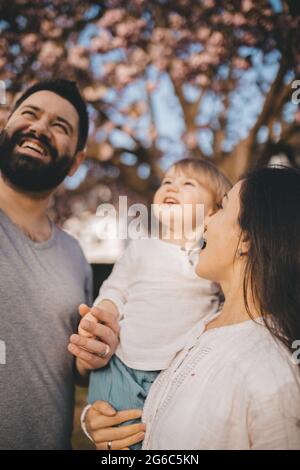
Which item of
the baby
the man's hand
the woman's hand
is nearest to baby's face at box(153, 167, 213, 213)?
the baby

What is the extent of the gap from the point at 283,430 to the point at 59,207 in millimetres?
9445

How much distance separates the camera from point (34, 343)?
190cm

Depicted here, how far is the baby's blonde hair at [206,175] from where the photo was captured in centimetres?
231

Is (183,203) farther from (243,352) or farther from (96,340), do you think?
(243,352)

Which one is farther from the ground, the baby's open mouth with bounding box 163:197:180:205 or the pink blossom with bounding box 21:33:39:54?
the pink blossom with bounding box 21:33:39:54

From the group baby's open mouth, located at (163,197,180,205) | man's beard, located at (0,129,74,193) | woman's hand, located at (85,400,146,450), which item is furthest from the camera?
baby's open mouth, located at (163,197,180,205)

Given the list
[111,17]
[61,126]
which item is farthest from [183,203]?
[111,17]

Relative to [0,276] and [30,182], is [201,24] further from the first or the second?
[0,276]

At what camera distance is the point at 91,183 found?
912 centimetres

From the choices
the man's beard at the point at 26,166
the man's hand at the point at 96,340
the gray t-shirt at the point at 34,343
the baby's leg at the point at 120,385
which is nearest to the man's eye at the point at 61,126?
the man's beard at the point at 26,166

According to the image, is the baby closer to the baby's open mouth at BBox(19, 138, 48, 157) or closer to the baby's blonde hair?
the baby's blonde hair

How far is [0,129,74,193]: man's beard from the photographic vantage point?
214 centimetres

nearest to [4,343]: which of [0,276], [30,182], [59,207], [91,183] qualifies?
[0,276]

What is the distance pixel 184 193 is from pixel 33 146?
0.91 metres
